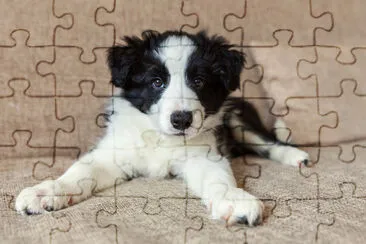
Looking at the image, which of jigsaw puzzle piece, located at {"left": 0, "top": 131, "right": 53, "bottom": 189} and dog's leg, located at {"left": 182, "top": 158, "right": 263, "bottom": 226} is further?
jigsaw puzzle piece, located at {"left": 0, "top": 131, "right": 53, "bottom": 189}

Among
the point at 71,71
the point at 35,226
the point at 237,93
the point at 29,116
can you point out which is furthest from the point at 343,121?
the point at 35,226

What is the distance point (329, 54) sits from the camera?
370 centimetres

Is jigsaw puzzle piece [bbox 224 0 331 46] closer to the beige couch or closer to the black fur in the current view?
the beige couch

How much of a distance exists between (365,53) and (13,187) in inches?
107

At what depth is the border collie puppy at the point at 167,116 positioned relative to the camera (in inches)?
104

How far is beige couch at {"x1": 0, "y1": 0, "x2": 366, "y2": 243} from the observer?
10.3ft

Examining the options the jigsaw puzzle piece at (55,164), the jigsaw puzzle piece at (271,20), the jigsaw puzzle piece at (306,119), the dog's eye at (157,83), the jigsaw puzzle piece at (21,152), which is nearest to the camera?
the dog's eye at (157,83)

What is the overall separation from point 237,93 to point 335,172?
118 cm

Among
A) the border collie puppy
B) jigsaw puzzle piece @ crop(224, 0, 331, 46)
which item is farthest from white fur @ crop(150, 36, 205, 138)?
jigsaw puzzle piece @ crop(224, 0, 331, 46)

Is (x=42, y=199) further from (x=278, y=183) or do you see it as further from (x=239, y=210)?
(x=278, y=183)

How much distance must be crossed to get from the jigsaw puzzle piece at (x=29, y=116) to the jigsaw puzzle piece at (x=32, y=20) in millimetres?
326

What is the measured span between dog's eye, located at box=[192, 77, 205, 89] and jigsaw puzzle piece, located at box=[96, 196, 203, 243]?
2.31 feet

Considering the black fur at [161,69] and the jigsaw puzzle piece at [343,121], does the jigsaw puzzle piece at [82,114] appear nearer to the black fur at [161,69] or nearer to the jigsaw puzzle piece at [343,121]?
the black fur at [161,69]

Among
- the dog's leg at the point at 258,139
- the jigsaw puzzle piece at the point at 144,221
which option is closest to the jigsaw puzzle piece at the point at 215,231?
the jigsaw puzzle piece at the point at 144,221
